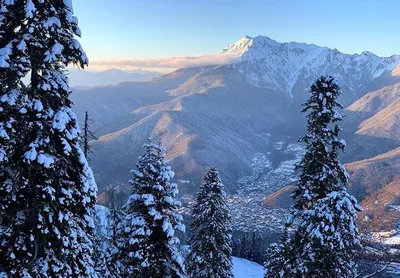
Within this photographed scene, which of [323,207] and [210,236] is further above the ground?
[323,207]

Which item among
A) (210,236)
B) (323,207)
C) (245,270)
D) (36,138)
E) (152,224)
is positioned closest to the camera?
(36,138)

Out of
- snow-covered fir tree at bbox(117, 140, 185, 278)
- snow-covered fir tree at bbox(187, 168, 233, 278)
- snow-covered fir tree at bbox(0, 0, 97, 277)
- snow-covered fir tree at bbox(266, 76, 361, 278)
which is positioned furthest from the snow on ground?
snow-covered fir tree at bbox(0, 0, 97, 277)

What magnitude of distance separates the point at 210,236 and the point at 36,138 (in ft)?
73.0

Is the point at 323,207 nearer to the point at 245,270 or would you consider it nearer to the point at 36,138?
the point at 36,138

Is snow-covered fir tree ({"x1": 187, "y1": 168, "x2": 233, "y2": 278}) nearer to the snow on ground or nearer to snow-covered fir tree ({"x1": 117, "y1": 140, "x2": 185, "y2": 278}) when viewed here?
snow-covered fir tree ({"x1": 117, "y1": 140, "x2": 185, "y2": 278})

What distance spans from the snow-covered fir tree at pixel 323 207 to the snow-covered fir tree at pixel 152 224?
230 inches

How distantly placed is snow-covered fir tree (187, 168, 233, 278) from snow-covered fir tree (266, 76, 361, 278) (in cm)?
1186

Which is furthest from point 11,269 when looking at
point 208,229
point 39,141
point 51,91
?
point 208,229

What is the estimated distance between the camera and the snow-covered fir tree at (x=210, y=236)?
29.7 meters

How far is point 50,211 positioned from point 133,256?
8.18 metres

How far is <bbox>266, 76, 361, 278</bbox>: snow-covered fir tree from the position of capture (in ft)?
51.9

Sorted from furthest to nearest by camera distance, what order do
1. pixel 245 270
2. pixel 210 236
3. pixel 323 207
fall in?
pixel 245 270, pixel 210 236, pixel 323 207

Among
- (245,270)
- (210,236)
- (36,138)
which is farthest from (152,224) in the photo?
(245,270)

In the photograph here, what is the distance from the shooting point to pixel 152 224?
58.0ft
